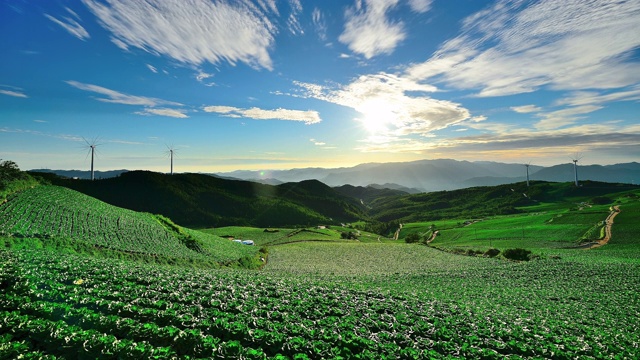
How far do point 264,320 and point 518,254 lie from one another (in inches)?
2973

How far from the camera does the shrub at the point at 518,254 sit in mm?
70137

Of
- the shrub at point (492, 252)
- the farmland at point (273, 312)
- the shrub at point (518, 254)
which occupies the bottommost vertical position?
the shrub at point (492, 252)

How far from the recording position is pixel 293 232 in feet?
436

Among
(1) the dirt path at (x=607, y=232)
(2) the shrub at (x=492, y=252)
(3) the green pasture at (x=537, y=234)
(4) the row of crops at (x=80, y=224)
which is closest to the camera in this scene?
(4) the row of crops at (x=80, y=224)

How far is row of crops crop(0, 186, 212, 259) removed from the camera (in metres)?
42.7

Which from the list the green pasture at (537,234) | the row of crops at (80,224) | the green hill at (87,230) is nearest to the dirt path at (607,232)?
the green pasture at (537,234)

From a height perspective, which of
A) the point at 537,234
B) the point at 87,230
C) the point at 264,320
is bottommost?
the point at 537,234

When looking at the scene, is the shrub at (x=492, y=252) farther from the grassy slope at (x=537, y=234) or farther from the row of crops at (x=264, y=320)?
the row of crops at (x=264, y=320)

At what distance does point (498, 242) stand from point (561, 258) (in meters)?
41.0

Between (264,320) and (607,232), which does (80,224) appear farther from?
(607,232)

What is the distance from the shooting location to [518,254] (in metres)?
71.4

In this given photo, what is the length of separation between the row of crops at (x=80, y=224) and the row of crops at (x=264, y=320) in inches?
717

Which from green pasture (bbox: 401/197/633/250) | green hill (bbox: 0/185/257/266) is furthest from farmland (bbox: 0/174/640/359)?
green pasture (bbox: 401/197/633/250)

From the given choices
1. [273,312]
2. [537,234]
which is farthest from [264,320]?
[537,234]
